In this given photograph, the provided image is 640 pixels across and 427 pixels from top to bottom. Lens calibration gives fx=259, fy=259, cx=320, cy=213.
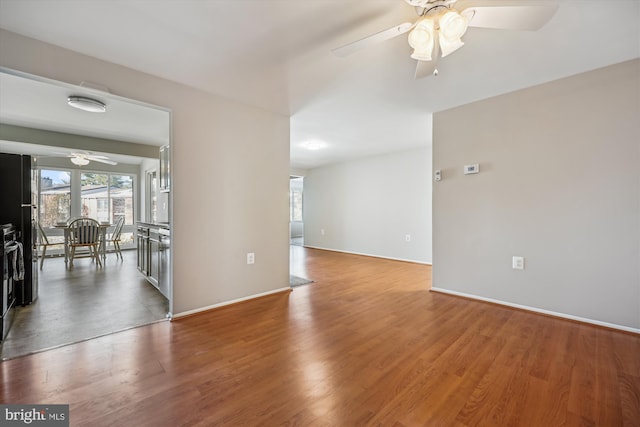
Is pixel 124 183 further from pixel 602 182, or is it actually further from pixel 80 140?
pixel 602 182

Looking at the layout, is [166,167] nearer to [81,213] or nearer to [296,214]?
[81,213]

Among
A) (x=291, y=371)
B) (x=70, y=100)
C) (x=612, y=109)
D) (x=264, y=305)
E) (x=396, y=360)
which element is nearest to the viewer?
(x=291, y=371)

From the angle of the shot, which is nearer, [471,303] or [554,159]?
[554,159]

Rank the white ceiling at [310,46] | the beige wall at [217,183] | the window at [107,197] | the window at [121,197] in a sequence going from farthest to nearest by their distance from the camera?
1. the window at [121,197]
2. the window at [107,197]
3. the beige wall at [217,183]
4. the white ceiling at [310,46]

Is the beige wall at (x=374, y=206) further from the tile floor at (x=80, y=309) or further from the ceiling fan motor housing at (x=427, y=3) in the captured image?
the tile floor at (x=80, y=309)

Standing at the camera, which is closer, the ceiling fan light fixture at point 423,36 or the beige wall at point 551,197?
the ceiling fan light fixture at point 423,36

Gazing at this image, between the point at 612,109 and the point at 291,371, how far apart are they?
3.39 metres

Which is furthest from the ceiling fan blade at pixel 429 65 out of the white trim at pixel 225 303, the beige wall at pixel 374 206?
the beige wall at pixel 374 206

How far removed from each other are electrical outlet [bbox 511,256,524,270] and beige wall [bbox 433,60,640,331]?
0.04 m

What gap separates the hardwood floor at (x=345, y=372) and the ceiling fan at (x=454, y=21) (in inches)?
76.2

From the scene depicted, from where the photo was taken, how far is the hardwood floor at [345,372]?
131 cm

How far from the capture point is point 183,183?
8.36 ft

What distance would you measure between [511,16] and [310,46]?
49.1 inches

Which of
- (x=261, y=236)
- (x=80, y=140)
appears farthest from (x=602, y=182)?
(x=80, y=140)
